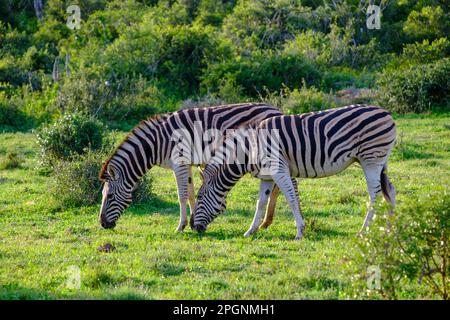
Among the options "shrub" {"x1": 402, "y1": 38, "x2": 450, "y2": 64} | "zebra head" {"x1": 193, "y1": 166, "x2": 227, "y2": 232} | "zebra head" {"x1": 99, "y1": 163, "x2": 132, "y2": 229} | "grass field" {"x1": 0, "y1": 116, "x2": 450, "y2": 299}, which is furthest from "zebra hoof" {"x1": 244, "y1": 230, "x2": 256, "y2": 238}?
"shrub" {"x1": 402, "y1": 38, "x2": 450, "y2": 64}

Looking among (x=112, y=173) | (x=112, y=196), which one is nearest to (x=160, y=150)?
(x=112, y=173)

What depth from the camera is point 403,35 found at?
93.1 feet

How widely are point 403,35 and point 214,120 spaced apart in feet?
62.3

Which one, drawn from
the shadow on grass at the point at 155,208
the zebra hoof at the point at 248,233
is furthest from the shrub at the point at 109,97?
the zebra hoof at the point at 248,233

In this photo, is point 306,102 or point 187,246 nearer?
point 187,246

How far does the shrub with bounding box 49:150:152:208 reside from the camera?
1226 cm

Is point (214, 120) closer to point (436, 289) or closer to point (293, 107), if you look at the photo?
point (436, 289)

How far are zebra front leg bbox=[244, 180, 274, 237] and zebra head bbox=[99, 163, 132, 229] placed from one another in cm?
178

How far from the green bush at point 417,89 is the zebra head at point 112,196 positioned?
35.8 feet

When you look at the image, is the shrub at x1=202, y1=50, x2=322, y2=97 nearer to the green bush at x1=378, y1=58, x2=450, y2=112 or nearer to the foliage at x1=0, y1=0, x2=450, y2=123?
the foliage at x1=0, y1=0, x2=450, y2=123

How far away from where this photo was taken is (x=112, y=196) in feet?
34.9

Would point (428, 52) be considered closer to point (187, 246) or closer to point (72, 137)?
point (72, 137)

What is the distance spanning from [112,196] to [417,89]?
38.0ft
